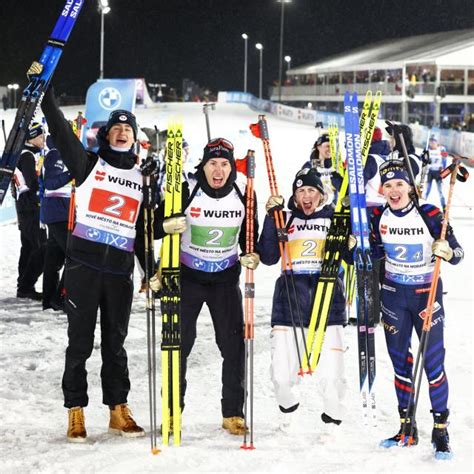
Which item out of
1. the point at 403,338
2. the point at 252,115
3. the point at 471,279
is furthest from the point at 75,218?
the point at 252,115

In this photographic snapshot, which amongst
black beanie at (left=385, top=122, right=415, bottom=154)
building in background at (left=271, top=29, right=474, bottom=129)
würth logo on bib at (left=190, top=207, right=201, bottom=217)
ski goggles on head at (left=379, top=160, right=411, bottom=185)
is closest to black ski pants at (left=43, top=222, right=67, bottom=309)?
würth logo on bib at (left=190, top=207, right=201, bottom=217)

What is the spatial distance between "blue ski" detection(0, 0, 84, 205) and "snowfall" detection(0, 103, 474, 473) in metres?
1.64

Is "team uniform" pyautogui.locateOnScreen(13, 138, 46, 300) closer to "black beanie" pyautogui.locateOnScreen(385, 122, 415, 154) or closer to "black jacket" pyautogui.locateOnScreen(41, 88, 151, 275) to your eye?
"black jacket" pyautogui.locateOnScreen(41, 88, 151, 275)

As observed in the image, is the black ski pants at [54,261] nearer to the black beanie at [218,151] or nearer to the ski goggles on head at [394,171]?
the black beanie at [218,151]

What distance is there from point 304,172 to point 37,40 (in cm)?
7720

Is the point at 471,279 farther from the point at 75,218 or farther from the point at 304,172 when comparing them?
the point at 75,218

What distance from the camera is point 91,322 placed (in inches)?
185

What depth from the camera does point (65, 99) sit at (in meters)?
52.1

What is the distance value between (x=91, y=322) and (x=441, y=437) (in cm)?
220

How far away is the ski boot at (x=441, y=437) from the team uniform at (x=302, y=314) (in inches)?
22.5

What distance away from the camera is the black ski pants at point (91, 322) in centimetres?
464

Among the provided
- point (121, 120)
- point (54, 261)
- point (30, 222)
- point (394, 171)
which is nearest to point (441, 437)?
point (394, 171)

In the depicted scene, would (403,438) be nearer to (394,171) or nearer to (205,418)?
(205,418)

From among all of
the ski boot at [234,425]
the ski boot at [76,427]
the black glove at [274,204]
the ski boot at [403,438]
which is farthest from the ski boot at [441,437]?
the ski boot at [76,427]
